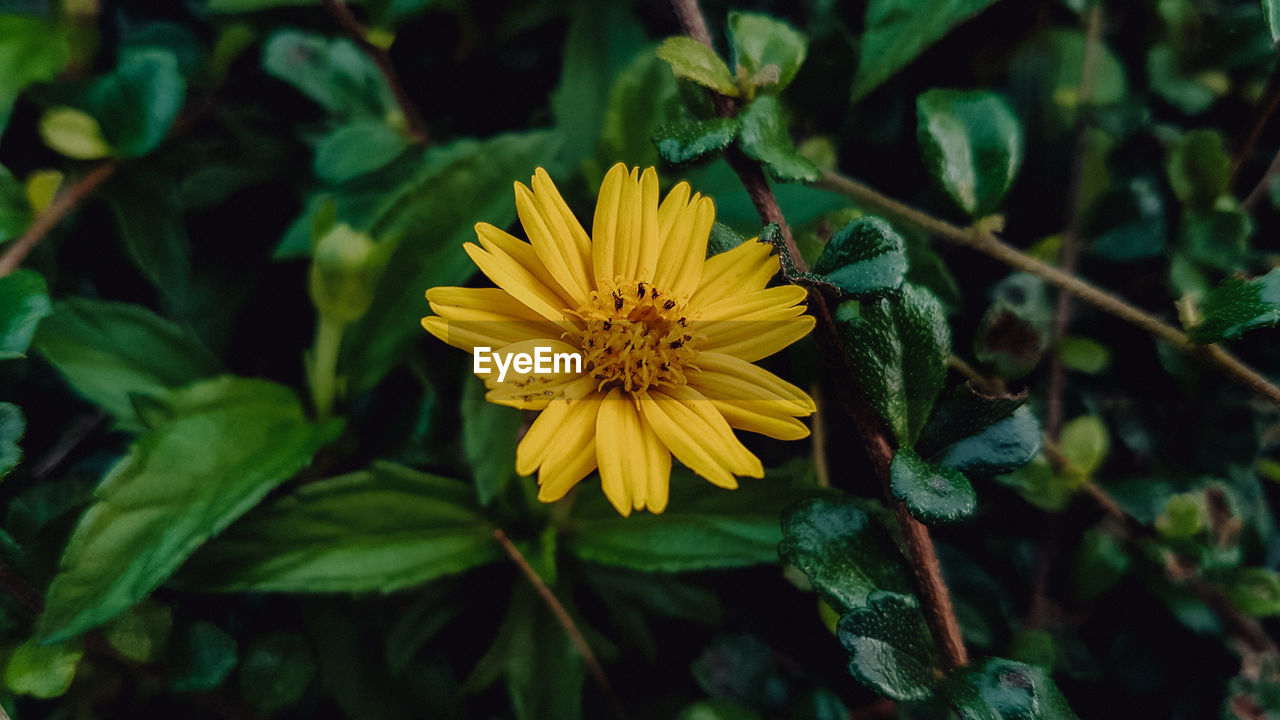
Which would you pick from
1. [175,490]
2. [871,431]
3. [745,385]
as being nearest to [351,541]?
[175,490]

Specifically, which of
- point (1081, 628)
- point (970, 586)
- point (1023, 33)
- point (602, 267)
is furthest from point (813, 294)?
point (1023, 33)

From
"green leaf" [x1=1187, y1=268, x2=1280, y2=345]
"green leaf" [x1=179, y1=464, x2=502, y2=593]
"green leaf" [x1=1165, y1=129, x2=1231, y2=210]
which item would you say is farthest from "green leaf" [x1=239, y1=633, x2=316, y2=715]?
"green leaf" [x1=1165, y1=129, x2=1231, y2=210]

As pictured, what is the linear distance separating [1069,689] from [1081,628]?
0.33 feet

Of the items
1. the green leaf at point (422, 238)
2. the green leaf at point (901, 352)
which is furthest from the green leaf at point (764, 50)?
the green leaf at point (422, 238)

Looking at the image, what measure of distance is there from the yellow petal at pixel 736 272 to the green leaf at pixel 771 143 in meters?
0.08

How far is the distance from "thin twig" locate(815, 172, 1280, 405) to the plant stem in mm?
739

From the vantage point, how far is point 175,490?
0.97m

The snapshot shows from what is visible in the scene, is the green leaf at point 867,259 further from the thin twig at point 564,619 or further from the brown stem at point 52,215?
the brown stem at point 52,215

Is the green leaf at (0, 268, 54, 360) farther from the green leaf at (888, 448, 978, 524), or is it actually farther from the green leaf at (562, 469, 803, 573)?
the green leaf at (888, 448, 978, 524)

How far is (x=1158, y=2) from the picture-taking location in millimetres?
1335

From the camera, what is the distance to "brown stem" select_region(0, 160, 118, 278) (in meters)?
1.07

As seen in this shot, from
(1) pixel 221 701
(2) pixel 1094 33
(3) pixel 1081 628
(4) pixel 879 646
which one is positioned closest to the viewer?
(4) pixel 879 646

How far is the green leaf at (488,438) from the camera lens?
1.05 meters

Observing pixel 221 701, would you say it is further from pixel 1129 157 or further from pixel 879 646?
pixel 1129 157
